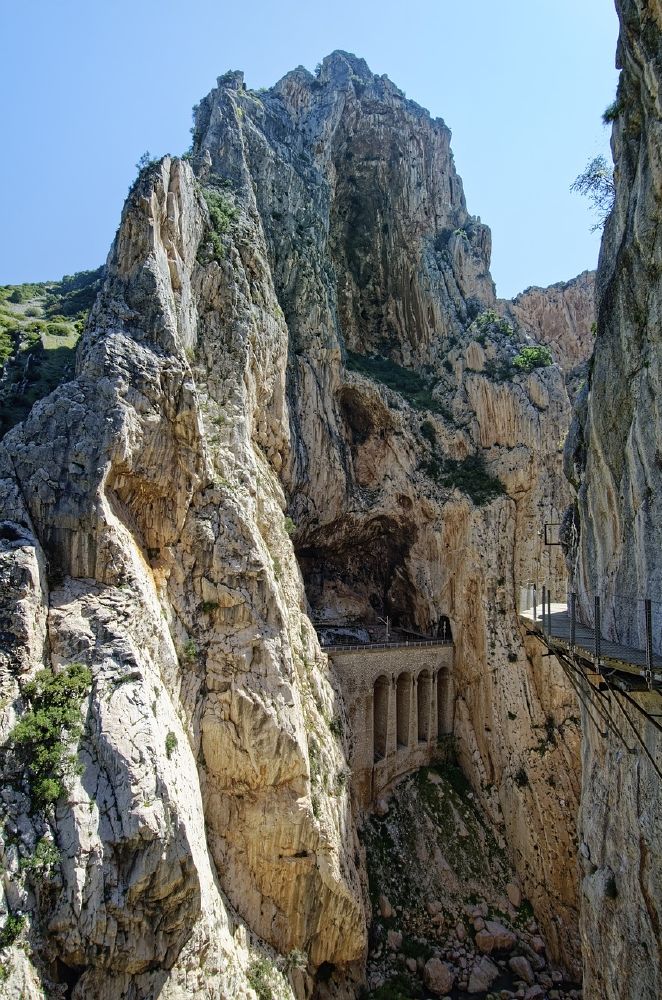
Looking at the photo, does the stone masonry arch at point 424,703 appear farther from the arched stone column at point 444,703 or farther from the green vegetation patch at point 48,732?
the green vegetation patch at point 48,732

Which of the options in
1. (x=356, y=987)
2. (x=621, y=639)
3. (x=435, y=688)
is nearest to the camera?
(x=621, y=639)

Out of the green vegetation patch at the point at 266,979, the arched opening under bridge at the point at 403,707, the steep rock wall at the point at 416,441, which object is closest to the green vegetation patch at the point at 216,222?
the steep rock wall at the point at 416,441

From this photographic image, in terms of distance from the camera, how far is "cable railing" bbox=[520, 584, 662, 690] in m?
10.2

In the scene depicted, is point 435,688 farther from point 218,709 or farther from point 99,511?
point 99,511

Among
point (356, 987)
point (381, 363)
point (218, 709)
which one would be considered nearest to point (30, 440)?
point (218, 709)

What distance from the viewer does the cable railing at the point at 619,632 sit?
10158mm

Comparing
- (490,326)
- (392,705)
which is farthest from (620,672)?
(490,326)

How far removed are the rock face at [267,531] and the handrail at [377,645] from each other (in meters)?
1.76

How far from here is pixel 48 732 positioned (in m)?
17.9

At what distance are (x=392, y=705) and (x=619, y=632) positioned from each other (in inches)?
970

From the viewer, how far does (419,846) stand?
34.4 metres

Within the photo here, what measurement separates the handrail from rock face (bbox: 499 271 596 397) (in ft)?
104

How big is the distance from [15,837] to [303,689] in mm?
15254

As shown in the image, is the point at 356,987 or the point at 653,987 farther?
the point at 356,987
